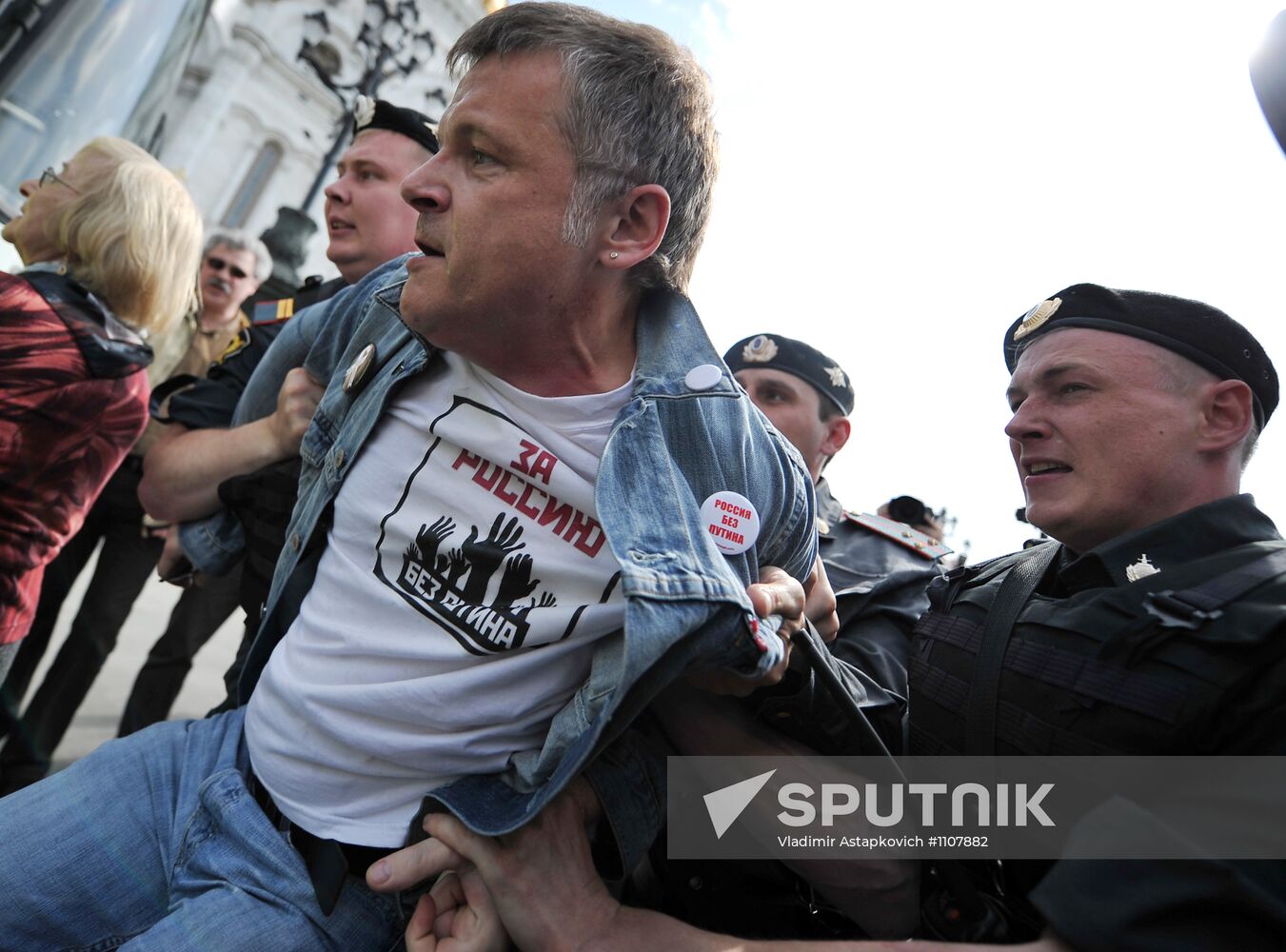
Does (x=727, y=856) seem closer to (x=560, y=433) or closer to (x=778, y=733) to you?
(x=778, y=733)

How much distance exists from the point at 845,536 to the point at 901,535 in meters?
0.20

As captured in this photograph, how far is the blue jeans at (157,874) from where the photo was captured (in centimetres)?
134

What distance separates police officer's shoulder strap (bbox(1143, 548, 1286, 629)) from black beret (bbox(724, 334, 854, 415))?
2.34 meters

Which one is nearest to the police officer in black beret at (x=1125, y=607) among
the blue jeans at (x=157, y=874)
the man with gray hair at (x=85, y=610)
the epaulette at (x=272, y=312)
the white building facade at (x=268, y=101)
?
the blue jeans at (x=157, y=874)

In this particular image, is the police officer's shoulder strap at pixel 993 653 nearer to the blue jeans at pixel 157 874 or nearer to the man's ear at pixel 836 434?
the blue jeans at pixel 157 874

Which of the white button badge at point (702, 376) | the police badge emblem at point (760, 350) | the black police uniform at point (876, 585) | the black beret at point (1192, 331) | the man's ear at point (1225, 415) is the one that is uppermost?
the black beret at point (1192, 331)

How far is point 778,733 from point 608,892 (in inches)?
17.3

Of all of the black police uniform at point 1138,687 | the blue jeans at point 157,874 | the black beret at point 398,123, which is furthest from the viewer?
the black beret at point 398,123

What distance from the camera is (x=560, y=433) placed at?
4.97ft

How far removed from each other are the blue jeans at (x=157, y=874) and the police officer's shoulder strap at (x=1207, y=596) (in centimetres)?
140

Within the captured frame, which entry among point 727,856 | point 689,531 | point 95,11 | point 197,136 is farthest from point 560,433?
point 197,136

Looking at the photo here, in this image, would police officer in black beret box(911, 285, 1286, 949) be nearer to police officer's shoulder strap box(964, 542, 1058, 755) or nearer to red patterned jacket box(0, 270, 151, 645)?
police officer's shoulder strap box(964, 542, 1058, 755)

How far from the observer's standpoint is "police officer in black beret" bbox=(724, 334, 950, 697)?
2273 mm

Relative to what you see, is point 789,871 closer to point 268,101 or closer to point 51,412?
point 51,412
